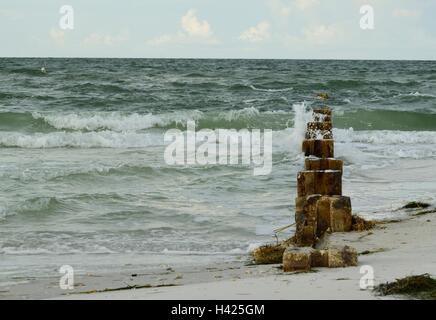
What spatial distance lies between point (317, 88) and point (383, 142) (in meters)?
17.1

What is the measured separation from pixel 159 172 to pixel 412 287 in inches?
405

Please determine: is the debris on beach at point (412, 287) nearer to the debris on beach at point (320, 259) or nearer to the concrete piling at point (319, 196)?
the debris on beach at point (320, 259)

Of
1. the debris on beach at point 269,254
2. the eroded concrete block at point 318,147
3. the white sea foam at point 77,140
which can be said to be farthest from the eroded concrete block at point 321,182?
the white sea foam at point 77,140

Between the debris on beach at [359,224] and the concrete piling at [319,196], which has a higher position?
the concrete piling at [319,196]

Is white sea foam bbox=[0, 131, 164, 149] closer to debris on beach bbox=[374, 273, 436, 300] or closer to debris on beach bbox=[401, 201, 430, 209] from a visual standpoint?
debris on beach bbox=[401, 201, 430, 209]

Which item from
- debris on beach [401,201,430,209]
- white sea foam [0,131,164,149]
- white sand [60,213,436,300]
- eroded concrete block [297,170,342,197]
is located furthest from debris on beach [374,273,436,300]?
white sea foam [0,131,164,149]

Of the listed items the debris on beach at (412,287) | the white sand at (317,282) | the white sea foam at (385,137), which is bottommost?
the white sand at (317,282)

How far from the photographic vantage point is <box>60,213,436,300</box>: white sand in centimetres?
570

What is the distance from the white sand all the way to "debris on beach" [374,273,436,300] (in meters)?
0.12

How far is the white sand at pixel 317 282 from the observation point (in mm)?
5699

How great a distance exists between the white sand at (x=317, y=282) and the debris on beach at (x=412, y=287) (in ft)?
0.40

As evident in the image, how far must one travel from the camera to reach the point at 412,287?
5.56 meters

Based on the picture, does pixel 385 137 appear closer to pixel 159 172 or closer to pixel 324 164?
pixel 159 172
